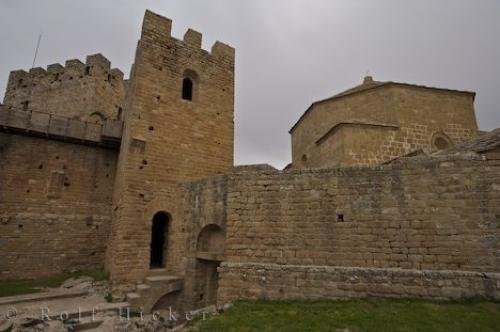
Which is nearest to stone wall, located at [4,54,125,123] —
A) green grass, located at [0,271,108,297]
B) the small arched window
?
the small arched window

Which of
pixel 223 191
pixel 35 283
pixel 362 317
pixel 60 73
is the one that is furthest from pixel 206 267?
pixel 60 73

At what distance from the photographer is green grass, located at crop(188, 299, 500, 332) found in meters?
4.29

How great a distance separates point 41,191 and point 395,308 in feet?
39.5

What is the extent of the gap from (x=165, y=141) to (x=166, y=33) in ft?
15.0

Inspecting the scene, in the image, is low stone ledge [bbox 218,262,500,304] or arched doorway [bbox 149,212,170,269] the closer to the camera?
low stone ledge [bbox 218,262,500,304]

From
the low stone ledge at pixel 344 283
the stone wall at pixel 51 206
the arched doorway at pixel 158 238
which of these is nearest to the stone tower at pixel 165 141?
the arched doorway at pixel 158 238

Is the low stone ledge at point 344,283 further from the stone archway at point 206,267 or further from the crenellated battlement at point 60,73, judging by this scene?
the crenellated battlement at point 60,73

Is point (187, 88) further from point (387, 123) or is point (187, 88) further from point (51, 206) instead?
point (387, 123)

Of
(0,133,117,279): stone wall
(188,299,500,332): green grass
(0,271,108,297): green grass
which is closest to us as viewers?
(188,299,500,332): green grass

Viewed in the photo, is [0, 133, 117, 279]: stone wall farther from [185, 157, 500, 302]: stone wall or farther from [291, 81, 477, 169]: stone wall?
[291, 81, 477, 169]: stone wall

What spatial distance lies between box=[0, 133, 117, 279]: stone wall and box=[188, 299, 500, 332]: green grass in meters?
7.75

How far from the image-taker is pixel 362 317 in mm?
4719

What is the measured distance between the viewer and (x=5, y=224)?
9.84 metres

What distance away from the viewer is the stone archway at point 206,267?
858 centimetres
